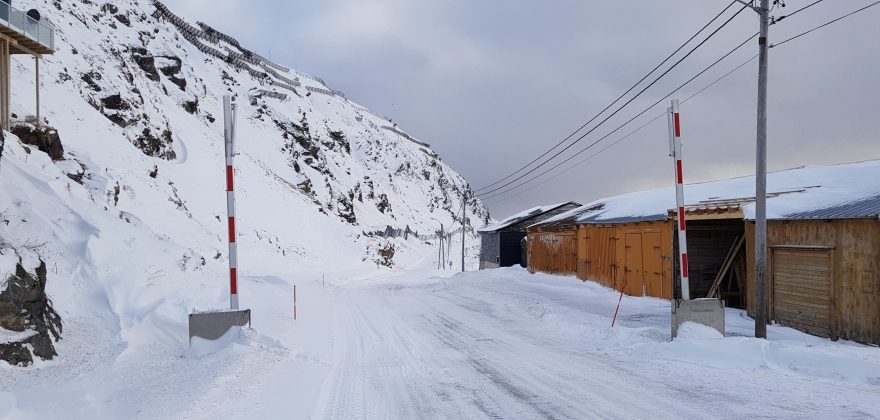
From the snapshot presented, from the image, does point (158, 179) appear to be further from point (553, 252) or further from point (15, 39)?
point (553, 252)

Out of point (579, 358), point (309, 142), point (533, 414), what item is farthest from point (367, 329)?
point (309, 142)

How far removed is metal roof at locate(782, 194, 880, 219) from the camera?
10984mm

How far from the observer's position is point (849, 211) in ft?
37.8

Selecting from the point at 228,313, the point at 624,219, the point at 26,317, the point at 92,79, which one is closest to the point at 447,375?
the point at 228,313

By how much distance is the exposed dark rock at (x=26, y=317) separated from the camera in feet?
23.5

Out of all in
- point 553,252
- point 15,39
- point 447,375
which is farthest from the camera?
point 553,252

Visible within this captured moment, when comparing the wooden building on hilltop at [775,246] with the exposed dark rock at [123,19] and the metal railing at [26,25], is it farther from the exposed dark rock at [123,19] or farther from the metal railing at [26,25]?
the exposed dark rock at [123,19]

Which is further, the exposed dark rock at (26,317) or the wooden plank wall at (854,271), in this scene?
the wooden plank wall at (854,271)

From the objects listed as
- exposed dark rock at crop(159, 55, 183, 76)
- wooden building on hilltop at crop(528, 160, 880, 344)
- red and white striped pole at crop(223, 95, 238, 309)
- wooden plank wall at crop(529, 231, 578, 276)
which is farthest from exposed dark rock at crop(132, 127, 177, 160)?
wooden building on hilltop at crop(528, 160, 880, 344)

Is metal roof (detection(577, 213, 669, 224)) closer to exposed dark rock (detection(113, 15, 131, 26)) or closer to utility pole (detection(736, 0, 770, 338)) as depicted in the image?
utility pole (detection(736, 0, 770, 338))

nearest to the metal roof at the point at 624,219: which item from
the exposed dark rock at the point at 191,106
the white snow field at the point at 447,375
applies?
the white snow field at the point at 447,375

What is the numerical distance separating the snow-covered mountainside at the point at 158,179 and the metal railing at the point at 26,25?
9.90 feet

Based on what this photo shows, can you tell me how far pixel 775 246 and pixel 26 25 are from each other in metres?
25.6

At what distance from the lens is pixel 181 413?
568 centimetres
